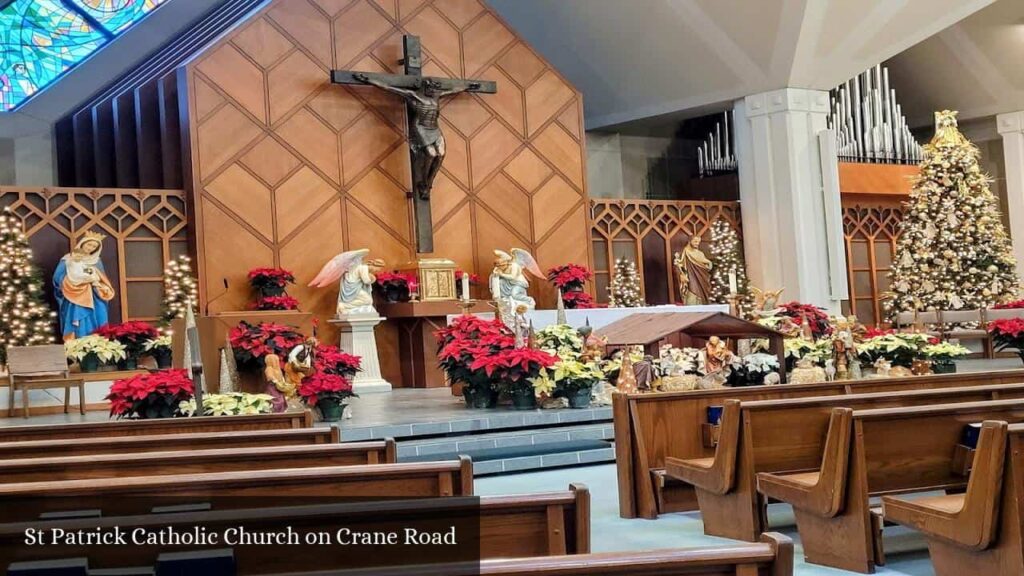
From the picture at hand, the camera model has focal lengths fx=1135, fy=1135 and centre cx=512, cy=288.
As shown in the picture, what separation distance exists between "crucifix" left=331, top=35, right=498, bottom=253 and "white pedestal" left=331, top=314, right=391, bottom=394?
4.69 ft

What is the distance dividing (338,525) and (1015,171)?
54.6ft

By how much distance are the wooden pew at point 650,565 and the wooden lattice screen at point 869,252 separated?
14936mm

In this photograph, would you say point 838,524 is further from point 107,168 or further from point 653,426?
point 107,168

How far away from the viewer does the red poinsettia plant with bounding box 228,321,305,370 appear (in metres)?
8.18

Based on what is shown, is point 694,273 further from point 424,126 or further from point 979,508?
point 979,508

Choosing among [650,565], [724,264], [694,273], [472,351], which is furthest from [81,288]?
[650,565]

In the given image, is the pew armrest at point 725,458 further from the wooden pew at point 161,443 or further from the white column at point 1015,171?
the white column at point 1015,171

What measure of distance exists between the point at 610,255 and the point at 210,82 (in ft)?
17.6

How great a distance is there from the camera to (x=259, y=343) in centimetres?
820

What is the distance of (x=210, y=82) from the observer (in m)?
12.1

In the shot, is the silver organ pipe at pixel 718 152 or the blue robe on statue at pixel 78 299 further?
the silver organ pipe at pixel 718 152

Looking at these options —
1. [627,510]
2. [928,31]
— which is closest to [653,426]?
[627,510]

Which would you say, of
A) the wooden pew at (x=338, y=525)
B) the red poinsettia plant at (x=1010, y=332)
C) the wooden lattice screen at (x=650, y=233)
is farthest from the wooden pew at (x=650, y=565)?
the wooden lattice screen at (x=650, y=233)

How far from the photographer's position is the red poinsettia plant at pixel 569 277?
13.2 m
